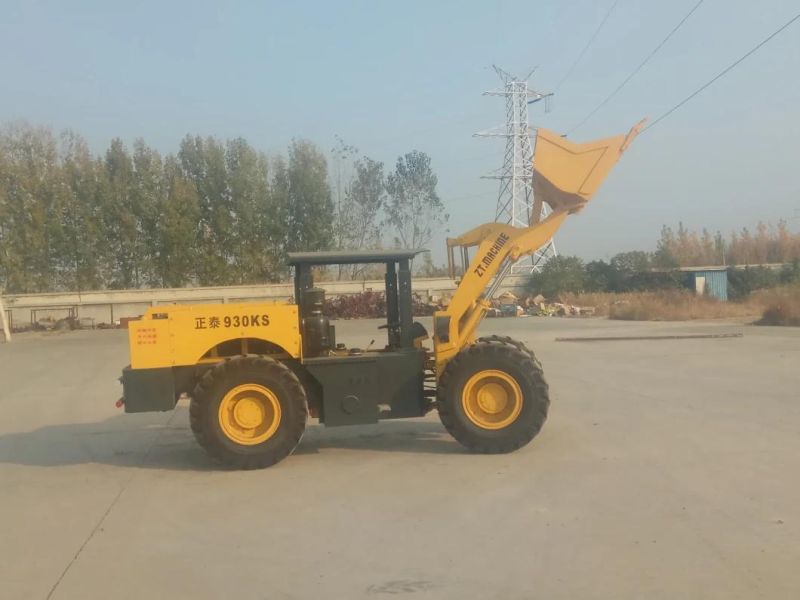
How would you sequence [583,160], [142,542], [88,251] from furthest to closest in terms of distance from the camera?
[88,251], [583,160], [142,542]

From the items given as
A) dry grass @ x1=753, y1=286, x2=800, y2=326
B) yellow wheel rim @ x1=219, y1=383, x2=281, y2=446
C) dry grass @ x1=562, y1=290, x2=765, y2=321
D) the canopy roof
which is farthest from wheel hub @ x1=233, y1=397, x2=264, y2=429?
dry grass @ x1=562, y1=290, x2=765, y2=321

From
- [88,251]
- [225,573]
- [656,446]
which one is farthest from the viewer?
[88,251]

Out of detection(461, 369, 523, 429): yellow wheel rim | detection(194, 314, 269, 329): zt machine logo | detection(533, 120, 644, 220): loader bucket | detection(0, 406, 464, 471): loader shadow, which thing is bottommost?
detection(0, 406, 464, 471): loader shadow

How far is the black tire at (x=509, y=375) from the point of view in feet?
28.8

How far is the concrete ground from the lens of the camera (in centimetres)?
525

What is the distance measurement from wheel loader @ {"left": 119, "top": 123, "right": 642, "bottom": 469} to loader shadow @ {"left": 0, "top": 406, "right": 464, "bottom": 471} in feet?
2.01

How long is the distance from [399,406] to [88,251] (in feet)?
133

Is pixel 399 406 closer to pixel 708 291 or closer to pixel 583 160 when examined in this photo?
pixel 583 160

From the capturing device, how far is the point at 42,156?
4569 cm

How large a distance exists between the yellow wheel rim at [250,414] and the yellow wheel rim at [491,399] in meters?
2.13

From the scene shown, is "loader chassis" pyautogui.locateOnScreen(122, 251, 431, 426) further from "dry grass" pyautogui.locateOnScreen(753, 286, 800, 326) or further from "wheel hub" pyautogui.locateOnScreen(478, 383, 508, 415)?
"dry grass" pyautogui.locateOnScreen(753, 286, 800, 326)

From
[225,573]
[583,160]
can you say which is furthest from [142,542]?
[583,160]

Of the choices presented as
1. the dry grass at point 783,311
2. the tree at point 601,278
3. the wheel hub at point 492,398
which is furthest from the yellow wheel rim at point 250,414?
the tree at point 601,278

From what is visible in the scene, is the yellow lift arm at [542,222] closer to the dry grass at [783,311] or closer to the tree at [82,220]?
the dry grass at [783,311]
